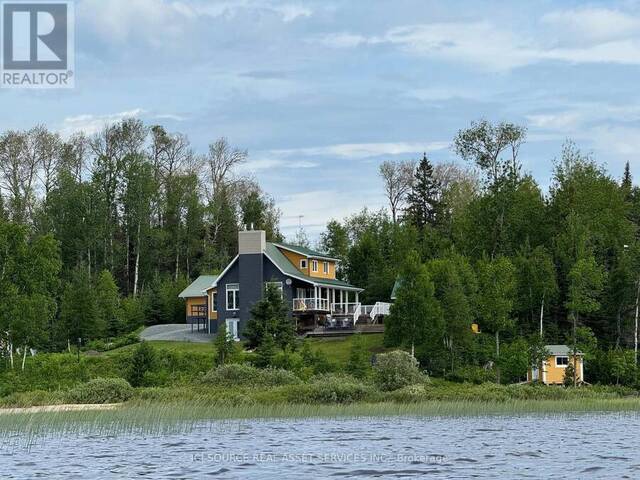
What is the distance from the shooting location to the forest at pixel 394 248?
177ft

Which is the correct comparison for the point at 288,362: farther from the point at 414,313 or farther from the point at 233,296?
the point at 233,296

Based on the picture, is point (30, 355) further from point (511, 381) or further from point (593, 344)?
point (593, 344)

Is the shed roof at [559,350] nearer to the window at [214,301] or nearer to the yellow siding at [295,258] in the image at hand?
the yellow siding at [295,258]

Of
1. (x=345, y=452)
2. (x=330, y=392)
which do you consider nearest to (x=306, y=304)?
(x=330, y=392)

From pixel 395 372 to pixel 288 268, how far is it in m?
27.4

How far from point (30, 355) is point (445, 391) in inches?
1110

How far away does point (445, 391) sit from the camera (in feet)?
127

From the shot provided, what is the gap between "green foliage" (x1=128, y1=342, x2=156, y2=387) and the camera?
46031mm

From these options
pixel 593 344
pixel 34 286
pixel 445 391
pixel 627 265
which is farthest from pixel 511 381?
pixel 34 286

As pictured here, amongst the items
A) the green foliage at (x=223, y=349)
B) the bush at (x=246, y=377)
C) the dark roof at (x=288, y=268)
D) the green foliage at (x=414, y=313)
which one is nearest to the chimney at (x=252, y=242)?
the dark roof at (x=288, y=268)

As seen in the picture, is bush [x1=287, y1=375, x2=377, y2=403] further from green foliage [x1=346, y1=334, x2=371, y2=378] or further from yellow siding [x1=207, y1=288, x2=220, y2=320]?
yellow siding [x1=207, y1=288, x2=220, y2=320]

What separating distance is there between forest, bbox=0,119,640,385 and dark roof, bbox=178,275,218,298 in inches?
99.1

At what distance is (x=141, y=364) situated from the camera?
46.8 m

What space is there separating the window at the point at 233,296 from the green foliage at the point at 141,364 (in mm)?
19391
